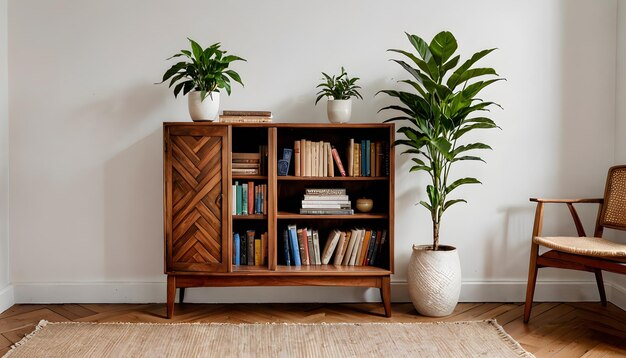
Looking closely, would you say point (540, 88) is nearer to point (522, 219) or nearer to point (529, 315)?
point (522, 219)

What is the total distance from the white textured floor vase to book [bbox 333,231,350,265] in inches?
16.6

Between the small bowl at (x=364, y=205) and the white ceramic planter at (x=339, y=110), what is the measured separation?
0.50m

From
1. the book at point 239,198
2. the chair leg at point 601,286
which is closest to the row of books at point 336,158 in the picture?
the book at point 239,198

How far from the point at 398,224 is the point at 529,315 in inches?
36.5

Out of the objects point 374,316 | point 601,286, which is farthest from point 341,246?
point 601,286

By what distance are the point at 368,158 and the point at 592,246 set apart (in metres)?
A: 1.28

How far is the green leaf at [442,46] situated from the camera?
2.57m

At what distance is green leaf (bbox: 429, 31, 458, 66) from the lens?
2.57m

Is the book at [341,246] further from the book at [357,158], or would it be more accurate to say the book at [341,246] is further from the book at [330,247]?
the book at [357,158]

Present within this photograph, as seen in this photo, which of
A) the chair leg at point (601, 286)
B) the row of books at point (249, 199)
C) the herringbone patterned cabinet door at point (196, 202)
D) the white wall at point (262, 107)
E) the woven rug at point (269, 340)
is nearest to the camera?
the woven rug at point (269, 340)

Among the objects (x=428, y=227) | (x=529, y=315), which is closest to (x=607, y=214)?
(x=529, y=315)

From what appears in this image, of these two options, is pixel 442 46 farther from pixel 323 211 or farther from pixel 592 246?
pixel 592 246

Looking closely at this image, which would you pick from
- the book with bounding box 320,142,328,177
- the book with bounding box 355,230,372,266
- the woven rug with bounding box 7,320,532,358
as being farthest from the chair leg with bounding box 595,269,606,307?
the book with bounding box 320,142,328,177

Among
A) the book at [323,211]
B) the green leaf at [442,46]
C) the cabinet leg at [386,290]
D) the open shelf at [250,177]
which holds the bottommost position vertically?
the cabinet leg at [386,290]
